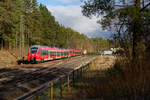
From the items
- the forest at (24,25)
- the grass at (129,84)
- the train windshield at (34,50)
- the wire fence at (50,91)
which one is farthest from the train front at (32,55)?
the grass at (129,84)

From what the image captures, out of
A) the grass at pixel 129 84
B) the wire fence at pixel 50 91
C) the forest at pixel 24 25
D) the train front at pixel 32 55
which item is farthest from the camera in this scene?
the forest at pixel 24 25

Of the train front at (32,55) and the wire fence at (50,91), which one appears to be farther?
the train front at (32,55)

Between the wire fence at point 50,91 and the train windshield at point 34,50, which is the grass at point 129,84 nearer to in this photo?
the wire fence at point 50,91

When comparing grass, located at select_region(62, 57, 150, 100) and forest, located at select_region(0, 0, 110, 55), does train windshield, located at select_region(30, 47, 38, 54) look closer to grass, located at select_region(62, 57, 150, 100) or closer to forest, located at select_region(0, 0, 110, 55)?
forest, located at select_region(0, 0, 110, 55)

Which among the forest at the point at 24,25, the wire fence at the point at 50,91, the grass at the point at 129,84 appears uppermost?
the forest at the point at 24,25

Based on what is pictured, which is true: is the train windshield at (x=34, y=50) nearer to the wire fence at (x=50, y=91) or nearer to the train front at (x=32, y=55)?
the train front at (x=32, y=55)

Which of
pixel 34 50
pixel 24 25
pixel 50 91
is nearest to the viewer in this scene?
pixel 50 91

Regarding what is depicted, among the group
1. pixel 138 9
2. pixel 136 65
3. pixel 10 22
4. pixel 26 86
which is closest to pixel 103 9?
pixel 138 9

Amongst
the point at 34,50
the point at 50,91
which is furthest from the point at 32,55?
the point at 50,91

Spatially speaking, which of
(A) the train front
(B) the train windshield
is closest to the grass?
(A) the train front

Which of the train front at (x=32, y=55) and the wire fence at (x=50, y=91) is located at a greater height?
the train front at (x=32, y=55)

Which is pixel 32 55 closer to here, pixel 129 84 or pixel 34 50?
pixel 34 50

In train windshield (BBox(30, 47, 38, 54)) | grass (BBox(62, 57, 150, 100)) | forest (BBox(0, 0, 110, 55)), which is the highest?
forest (BBox(0, 0, 110, 55))

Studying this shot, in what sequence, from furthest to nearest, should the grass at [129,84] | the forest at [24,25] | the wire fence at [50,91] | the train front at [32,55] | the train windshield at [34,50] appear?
the forest at [24,25]
the train windshield at [34,50]
the train front at [32,55]
the wire fence at [50,91]
the grass at [129,84]
